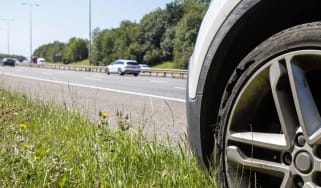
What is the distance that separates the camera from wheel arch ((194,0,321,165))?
191 centimetres

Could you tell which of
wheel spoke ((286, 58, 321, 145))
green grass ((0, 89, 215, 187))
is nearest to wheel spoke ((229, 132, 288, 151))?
wheel spoke ((286, 58, 321, 145))

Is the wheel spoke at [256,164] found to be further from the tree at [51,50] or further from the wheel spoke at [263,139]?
the tree at [51,50]

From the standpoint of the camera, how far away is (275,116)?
1987 mm

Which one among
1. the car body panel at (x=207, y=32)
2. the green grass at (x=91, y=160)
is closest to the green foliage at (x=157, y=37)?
the green grass at (x=91, y=160)

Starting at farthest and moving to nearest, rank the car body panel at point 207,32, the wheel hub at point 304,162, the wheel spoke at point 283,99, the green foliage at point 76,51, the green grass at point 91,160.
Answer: the green foliage at point 76,51 → the green grass at point 91,160 → the car body panel at point 207,32 → the wheel spoke at point 283,99 → the wheel hub at point 304,162

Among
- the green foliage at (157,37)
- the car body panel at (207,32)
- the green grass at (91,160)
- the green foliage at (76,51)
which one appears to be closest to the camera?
the car body panel at (207,32)

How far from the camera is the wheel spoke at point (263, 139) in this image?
5.64 ft

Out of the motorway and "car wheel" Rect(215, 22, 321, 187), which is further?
the motorway

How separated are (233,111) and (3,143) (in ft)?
6.77

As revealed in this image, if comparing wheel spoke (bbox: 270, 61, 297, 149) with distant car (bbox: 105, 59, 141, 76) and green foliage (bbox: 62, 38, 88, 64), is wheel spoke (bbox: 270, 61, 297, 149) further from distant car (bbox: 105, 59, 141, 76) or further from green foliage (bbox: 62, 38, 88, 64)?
green foliage (bbox: 62, 38, 88, 64)

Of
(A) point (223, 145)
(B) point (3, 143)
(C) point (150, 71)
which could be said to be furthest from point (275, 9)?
(C) point (150, 71)

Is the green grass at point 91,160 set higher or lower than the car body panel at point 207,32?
lower

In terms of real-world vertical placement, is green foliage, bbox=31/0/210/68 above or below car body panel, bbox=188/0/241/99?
above

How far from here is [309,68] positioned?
1.70 meters
